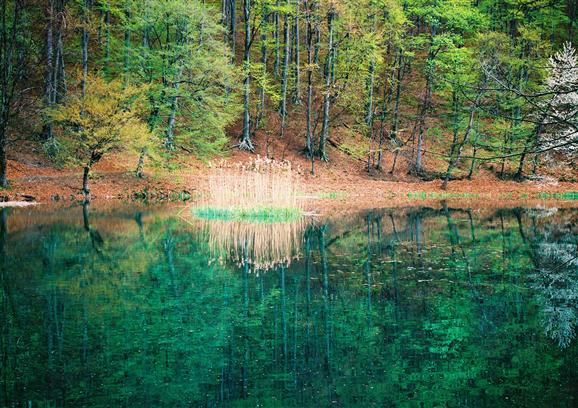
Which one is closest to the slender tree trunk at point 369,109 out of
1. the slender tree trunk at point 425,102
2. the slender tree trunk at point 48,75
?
the slender tree trunk at point 425,102

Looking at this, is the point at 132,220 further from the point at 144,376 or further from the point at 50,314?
the point at 144,376

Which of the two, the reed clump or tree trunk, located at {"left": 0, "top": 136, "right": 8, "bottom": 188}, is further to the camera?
tree trunk, located at {"left": 0, "top": 136, "right": 8, "bottom": 188}

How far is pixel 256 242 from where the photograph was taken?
1407 centimetres

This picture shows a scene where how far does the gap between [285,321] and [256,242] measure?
645 centimetres

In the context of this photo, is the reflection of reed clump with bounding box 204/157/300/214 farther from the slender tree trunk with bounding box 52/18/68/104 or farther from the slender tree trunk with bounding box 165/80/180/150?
the slender tree trunk with bounding box 52/18/68/104

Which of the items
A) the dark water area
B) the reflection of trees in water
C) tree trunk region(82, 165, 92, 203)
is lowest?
the dark water area

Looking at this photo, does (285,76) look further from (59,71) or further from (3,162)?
(3,162)

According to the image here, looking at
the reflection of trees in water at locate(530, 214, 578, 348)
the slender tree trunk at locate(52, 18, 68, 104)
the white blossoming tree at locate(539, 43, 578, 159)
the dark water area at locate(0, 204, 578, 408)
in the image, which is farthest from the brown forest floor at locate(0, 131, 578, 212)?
the dark water area at locate(0, 204, 578, 408)

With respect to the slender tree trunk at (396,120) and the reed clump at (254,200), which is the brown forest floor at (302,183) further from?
the reed clump at (254,200)

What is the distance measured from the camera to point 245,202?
1886 centimetres

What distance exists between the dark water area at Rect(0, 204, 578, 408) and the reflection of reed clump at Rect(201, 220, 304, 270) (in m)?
0.08

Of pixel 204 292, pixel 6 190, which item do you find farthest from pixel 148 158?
pixel 204 292

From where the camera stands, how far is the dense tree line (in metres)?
25.5

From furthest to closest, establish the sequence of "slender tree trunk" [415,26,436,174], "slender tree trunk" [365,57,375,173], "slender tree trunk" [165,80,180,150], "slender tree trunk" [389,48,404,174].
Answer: "slender tree trunk" [389,48,404,174], "slender tree trunk" [365,57,375,173], "slender tree trunk" [415,26,436,174], "slender tree trunk" [165,80,180,150]
